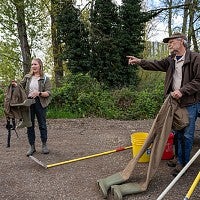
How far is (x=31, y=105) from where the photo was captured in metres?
5.82

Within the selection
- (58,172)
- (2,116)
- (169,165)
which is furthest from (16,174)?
(2,116)

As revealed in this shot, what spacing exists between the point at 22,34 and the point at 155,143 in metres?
12.1

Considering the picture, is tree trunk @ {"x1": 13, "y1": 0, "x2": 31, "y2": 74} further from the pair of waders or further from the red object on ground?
the pair of waders

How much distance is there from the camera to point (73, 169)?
5273 mm

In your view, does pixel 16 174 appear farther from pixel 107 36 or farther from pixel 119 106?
pixel 107 36

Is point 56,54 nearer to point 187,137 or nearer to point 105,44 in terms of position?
point 105,44

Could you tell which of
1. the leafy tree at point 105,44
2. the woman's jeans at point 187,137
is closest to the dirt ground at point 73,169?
the woman's jeans at point 187,137

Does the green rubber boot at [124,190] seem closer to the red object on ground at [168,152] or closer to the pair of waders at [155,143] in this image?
the pair of waders at [155,143]

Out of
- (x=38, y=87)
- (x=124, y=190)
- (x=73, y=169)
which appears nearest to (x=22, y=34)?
(x=38, y=87)

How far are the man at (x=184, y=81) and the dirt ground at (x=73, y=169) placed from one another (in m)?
0.55

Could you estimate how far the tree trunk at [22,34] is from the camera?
14370mm

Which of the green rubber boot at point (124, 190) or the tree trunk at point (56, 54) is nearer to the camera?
the green rubber boot at point (124, 190)

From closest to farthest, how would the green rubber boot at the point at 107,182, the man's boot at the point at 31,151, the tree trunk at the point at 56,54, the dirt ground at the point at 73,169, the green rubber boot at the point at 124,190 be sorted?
the green rubber boot at the point at 124,190 → the green rubber boot at the point at 107,182 → the dirt ground at the point at 73,169 → the man's boot at the point at 31,151 → the tree trunk at the point at 56,54

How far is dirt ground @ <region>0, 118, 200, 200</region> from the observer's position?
438cm
